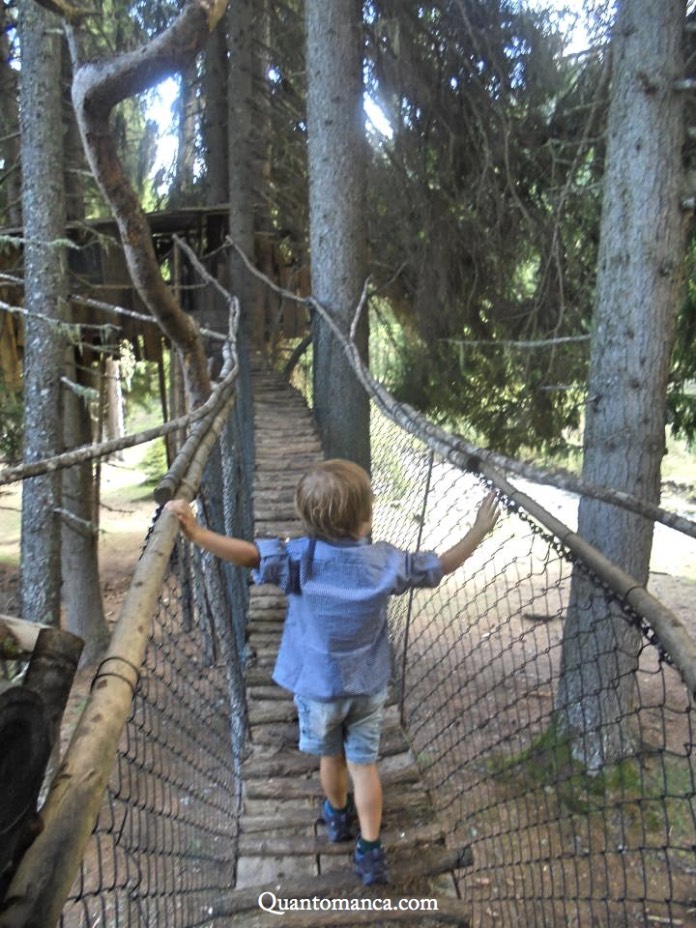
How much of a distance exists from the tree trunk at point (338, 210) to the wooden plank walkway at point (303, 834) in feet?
5.83

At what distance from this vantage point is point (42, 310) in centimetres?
471

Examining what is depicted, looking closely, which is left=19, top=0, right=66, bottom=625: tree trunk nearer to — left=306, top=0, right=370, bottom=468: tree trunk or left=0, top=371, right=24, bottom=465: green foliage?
left=0, top=371, right=24, bottom=465: green foliage

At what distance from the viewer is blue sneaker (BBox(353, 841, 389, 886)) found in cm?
171

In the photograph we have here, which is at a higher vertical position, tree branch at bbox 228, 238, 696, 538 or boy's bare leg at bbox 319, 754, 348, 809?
tree branch at bbox 228, 238, 696, 538

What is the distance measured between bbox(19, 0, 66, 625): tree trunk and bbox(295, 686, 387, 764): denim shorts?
129 inches

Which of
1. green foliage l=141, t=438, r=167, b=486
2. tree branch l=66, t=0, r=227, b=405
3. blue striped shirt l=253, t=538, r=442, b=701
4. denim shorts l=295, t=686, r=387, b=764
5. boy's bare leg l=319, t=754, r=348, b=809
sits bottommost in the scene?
green foliage l=141, t=438, r=167, b=486

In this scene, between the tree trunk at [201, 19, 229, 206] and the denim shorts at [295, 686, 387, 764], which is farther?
the tree trunk at [201, 19, 229, 206]

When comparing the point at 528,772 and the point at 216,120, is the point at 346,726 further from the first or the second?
the point at 216,120

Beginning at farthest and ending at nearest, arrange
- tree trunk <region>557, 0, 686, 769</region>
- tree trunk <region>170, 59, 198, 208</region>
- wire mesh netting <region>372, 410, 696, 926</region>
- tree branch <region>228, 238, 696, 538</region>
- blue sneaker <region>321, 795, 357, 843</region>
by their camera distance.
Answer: tree trunk <region>170, 59, 198, 208</region> < tree trunk <region>557, 0, 686, 769</region> < wire mesh netting <region>372, 410, 696, 926</region> < blue sneaker <region>321, 795, 357, 843</region> < tree branch <region>228, 238, 696, 538</region>

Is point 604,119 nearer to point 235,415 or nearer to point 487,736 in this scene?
point 235,415

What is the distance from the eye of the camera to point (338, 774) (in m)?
1.84

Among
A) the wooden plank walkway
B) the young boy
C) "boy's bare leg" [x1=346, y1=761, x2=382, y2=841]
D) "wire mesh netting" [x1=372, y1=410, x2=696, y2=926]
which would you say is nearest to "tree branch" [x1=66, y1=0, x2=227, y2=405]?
the young boy

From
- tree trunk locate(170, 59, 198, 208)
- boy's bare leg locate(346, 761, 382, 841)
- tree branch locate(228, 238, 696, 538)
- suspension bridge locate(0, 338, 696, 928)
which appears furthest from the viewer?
tree trunk locate(170, 59, 198, 208)

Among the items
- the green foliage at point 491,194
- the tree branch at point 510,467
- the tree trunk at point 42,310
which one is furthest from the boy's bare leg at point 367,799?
the tree trunk at point 42,310
